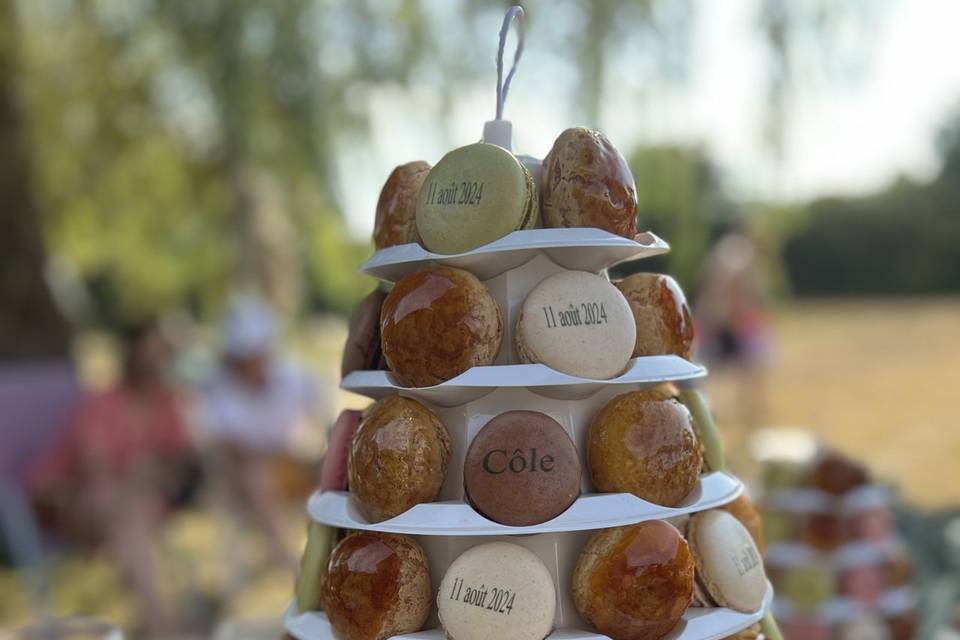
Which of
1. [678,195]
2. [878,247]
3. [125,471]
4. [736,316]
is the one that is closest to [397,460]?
[125,471]

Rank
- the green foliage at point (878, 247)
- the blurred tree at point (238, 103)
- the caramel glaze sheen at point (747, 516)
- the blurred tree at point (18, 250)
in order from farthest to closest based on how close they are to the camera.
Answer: the green foliage at point (878, 247) → the blurred tree at point (18, 250) → the blurred tree at point (238, 103) → the caramel glaze sheen at point (747, 516)

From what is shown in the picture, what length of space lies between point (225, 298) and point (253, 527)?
2.88 meters

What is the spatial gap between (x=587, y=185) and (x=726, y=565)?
560 mm

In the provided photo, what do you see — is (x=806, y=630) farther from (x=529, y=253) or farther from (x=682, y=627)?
(x=529, y=253)

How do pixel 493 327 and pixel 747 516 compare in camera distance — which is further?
pixel 747 516

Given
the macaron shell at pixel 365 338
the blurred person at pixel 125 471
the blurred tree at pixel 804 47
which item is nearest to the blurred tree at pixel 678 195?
the blurred tree at pixel 804 47

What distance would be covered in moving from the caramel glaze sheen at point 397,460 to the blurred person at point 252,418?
148 inches

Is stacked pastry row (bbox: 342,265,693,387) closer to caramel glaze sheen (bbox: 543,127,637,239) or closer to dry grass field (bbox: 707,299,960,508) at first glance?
caramel glaze sheen (bbox: 543,127,637,239)

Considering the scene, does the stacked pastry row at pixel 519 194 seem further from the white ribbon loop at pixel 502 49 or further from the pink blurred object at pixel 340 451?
the pink blurred object at pixel 340 451

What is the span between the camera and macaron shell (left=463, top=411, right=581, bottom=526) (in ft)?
3.74

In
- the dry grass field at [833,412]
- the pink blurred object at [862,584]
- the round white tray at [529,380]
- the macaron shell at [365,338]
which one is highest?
the macaron shell at [365,338]

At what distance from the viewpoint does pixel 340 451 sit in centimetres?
138

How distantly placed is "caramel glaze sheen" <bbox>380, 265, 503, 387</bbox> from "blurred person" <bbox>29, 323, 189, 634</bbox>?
3378 mm

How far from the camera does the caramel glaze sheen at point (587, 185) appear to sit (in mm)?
1240
